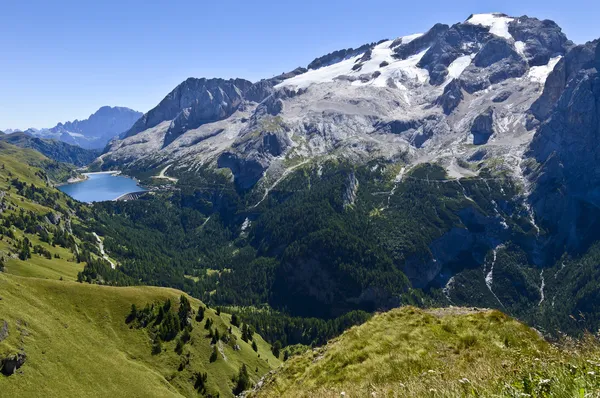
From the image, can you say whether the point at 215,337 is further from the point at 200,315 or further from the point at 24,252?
the point at 24,252

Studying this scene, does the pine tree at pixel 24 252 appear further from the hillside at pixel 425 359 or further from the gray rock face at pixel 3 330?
the hillside at pixel 425 359

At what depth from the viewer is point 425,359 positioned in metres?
19.3

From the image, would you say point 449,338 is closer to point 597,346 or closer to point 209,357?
point 597,346

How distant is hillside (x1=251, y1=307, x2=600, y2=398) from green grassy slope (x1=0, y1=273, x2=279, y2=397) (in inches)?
2595

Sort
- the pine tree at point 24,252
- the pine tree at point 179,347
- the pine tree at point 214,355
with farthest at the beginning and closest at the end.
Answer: the pine tree at point 24,252 → the pine tree at point 214,355 → the pine tree at point 179,347

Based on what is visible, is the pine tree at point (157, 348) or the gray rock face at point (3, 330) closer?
the gray rock face at point (3, 330)

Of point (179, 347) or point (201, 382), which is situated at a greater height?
point (179, 347)

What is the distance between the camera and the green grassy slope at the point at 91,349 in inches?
2928

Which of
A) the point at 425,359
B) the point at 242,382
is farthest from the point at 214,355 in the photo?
the point at 425,359

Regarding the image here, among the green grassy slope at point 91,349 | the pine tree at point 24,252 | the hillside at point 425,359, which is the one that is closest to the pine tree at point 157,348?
the green grassy slope at point 91,349

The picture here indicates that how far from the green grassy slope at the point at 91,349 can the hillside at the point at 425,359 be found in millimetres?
65920

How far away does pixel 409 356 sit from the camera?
20.0m

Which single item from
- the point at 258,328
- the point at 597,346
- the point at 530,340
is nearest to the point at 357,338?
the point at 530,340

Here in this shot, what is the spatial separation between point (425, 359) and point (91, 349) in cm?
9028
